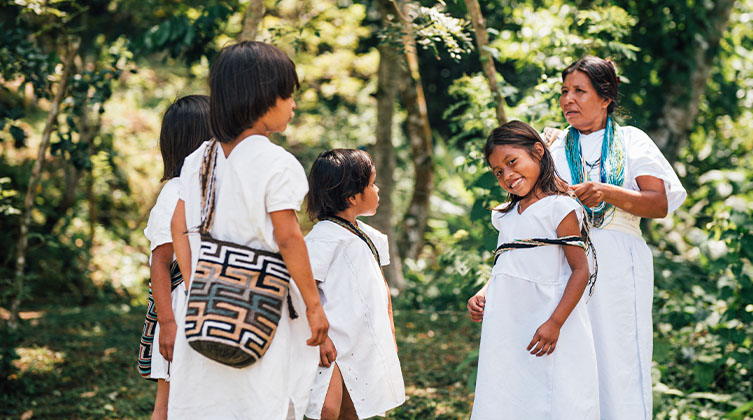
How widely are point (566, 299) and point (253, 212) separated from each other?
45.2 inches

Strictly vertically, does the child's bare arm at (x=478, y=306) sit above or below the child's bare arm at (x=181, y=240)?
below

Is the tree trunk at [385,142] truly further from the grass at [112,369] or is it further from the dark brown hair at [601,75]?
the dark brown hair at [601,75]

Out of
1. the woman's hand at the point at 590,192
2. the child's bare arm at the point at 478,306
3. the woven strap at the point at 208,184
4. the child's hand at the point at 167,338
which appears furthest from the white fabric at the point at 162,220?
the woman's hand at the point at 590,192

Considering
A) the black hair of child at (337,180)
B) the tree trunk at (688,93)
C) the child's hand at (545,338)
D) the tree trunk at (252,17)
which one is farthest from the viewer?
the tree trunk at (688,93)

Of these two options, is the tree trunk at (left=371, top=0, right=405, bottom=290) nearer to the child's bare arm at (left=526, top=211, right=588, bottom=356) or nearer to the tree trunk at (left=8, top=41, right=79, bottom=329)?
the tree trunk at (left=8, top=41, right=79, bottom=329)

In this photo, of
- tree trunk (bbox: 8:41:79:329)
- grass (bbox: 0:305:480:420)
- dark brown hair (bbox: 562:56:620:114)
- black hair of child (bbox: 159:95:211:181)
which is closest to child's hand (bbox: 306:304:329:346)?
black hair of child (bbox: 159:95:211:181)

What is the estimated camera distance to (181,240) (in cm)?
225

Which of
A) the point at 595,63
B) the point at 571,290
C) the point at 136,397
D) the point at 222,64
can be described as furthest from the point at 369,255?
the point at 136,397

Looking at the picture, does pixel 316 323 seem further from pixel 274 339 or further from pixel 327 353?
pixel 327 353

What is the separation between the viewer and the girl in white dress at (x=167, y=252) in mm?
2357

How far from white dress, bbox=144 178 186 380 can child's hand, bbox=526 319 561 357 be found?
1.28 metres

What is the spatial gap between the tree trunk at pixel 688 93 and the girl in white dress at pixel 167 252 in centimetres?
458

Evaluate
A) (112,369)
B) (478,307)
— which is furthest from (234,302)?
(112,369)

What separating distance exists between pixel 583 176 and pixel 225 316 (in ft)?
4.97
